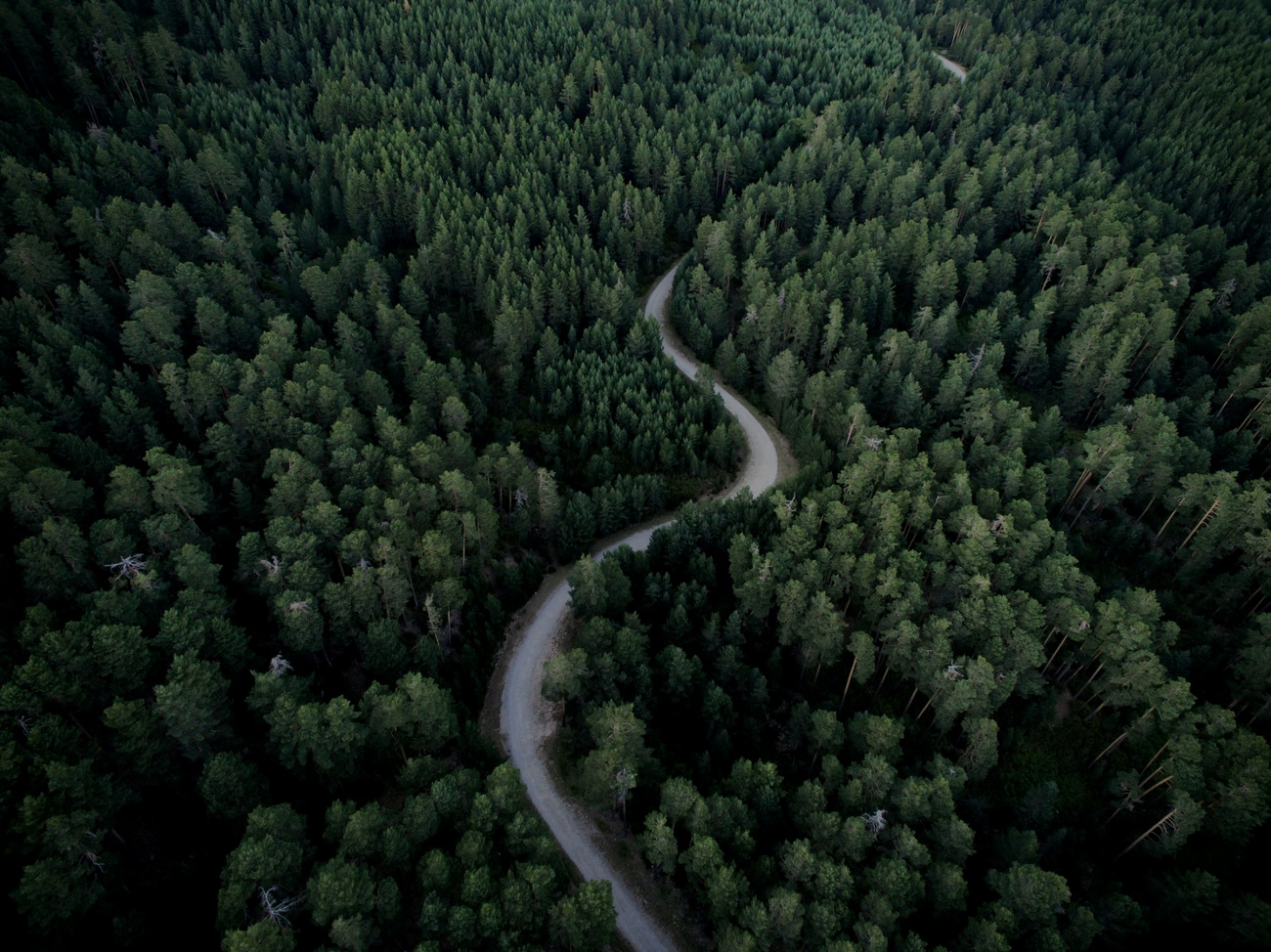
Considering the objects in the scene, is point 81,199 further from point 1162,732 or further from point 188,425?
point 1162,732

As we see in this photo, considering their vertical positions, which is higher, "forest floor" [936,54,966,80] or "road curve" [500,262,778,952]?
"forest floor" [936,54,966,80]

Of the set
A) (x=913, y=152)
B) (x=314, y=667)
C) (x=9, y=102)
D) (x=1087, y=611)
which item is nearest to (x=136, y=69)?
(x=9, y=102)

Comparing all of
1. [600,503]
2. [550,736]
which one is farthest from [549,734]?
[600,503]

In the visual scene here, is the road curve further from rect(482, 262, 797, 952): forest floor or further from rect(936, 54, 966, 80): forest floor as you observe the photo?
rect(936, 54, 966, 80): forest floor

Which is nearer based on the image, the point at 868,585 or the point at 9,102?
the point at 868,585

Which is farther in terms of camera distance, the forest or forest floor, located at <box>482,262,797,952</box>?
forest floor, located at <box>482,262,797,952</box>

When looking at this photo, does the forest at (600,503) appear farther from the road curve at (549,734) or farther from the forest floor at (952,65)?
the forest floor at (952,65)

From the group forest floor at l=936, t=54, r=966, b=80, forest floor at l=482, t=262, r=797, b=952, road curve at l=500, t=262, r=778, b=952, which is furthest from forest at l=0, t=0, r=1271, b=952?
forest floor at l=936, t=54, r=966, b=80
